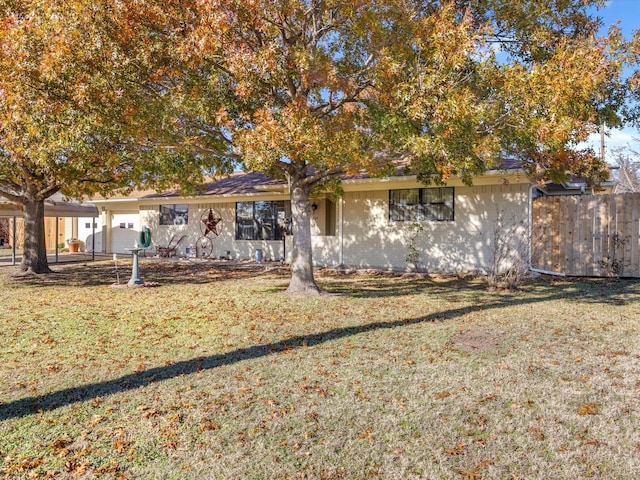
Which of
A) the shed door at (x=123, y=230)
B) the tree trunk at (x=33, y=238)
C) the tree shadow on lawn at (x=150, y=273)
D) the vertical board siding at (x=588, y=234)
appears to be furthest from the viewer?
the shed door at (x=123, y=230)

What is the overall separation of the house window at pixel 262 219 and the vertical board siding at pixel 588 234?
811 cm

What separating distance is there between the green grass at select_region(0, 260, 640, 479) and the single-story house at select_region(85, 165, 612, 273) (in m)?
4.46

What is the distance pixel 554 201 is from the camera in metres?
12.5

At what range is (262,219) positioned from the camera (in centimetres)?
1752

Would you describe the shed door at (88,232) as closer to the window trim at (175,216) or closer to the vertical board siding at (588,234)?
the window trim at (175,216)

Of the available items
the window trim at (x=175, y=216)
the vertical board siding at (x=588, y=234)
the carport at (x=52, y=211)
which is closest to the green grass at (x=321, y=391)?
the vertical board siding at (x=588, y=234)

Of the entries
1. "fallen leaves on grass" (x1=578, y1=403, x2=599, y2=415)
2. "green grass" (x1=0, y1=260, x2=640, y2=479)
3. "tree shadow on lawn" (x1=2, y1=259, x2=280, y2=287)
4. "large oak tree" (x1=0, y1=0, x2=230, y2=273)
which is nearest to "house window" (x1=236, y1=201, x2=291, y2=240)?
"tree shadow on lawn" (x1=2, y1=259, x2=280, y2=287)

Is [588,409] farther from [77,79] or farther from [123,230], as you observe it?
[123,230]

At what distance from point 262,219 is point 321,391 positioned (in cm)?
1349

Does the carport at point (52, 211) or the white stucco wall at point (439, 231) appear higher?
the carport at point (52, 211)

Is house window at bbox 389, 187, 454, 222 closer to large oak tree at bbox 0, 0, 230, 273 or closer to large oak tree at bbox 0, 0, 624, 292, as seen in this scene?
large oak tree at bbox 0, 0, 624, 292

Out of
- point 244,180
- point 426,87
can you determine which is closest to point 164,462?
point 426,87

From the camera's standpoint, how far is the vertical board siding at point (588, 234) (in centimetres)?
1173

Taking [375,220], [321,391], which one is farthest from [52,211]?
[321,391]
